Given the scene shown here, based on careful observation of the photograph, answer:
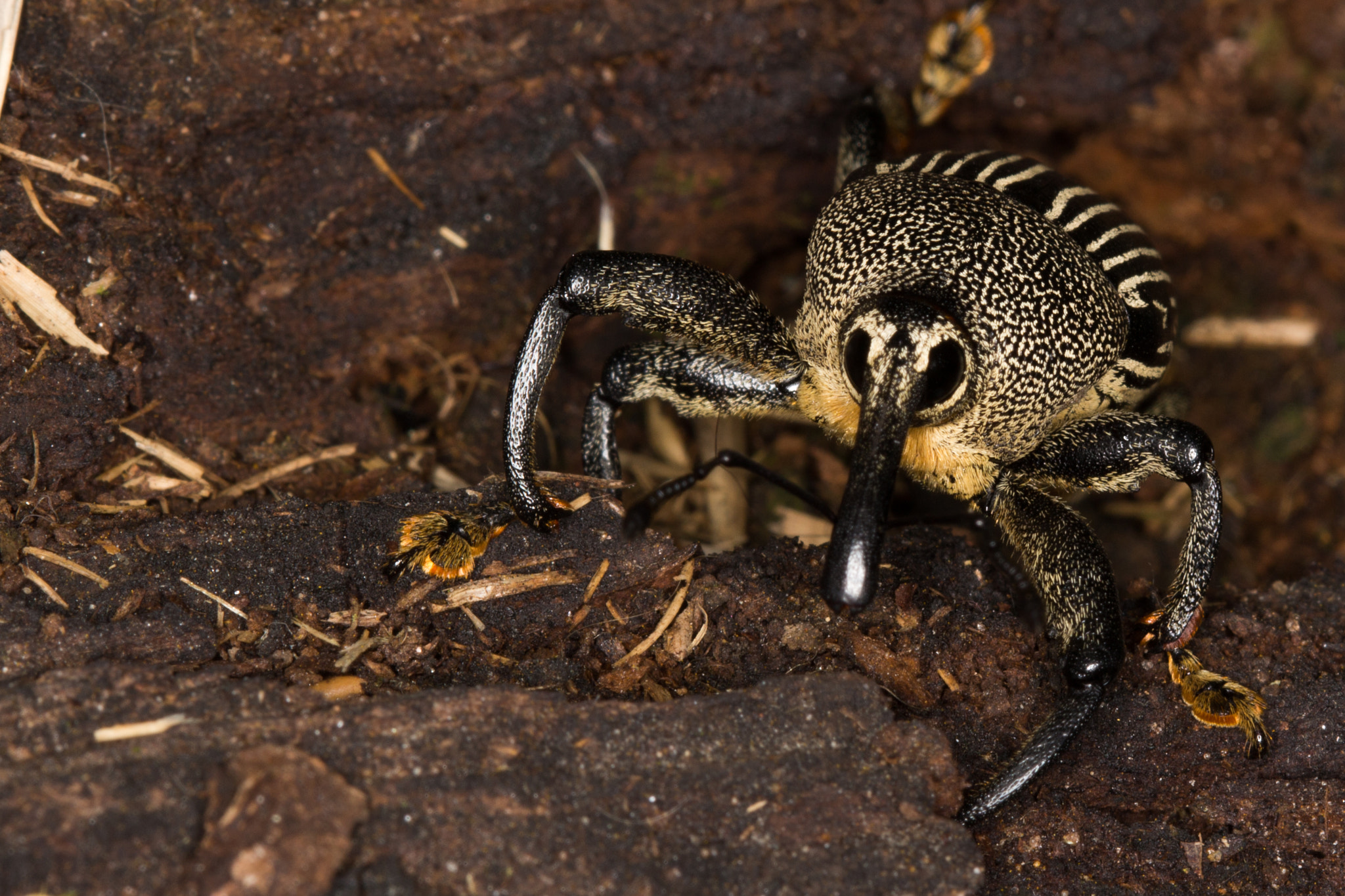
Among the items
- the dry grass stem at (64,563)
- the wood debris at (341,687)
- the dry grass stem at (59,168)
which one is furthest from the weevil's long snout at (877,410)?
the dry grass stem at (59,168)

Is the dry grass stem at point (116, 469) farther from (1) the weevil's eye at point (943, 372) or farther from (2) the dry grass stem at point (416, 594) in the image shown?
(1) the weevil's eye at point (943, 372)

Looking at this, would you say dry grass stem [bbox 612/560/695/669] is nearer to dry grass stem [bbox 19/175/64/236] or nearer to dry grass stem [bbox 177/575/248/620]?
dry grass stem [bbox 177/575/248/620]

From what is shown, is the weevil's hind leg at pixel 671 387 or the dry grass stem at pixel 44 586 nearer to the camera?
the dry grass stem at pixel 44 586

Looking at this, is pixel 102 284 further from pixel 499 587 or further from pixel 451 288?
pixel 499 587

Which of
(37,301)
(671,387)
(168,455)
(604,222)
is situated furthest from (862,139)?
(37,301)

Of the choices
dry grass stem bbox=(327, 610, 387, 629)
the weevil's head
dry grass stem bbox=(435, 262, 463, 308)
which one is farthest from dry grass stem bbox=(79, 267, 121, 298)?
the weevil's head
